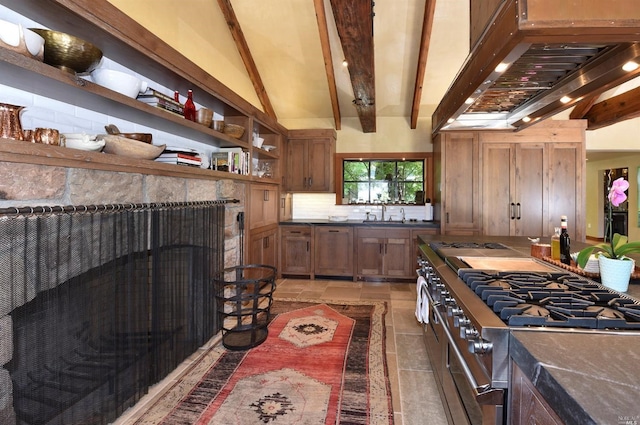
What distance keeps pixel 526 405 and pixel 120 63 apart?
2.86 m

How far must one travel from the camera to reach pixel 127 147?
2.02 meters

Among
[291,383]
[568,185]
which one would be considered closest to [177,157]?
[291,383]

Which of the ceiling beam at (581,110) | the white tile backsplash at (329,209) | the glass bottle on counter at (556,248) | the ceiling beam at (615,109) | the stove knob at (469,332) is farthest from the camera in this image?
the white tile backsplash at (329,209)

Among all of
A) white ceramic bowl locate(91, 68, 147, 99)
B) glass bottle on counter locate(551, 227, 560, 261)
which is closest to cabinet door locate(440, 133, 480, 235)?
glass bottle on counter locate(551, 227, 560, 261)

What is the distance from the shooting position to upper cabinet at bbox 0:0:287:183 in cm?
156

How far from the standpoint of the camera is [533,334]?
990mm

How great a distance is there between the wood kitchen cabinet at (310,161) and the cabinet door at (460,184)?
1.80 meters

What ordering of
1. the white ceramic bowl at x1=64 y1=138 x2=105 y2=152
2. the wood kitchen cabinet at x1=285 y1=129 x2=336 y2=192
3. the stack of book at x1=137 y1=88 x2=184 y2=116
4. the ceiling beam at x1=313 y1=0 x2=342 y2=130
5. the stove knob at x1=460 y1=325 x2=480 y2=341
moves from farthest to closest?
the wood kitchen cabinet at x1=285 y1=129 x2=336 y2=192, the ceiling beam at x1=313 y1=0 x2=342 y2=130, the stack of book at x1=137 y1=88 x2=184 y2=116, the white ceramic bowl at x1=64 y1=138 x2=105 y2=152, the stove knob at x1=460 y1=325 x2=480 y2=341

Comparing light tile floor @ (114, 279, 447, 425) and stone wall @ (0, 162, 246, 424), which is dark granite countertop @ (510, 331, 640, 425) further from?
stone wall @ (0, 162, 246, 424)

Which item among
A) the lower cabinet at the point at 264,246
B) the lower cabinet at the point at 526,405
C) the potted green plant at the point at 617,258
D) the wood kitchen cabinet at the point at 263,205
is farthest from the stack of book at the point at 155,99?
the potted green plant at the point at 617,258

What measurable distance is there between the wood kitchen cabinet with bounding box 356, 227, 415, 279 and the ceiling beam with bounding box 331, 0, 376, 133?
6.14ft

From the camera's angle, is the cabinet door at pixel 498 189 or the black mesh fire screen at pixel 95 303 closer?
the black mesh fire screen at pixel 95 303

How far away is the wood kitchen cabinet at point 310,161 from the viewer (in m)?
5.47

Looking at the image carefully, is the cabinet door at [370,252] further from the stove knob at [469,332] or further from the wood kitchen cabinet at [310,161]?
the stove knob at [469,332]
